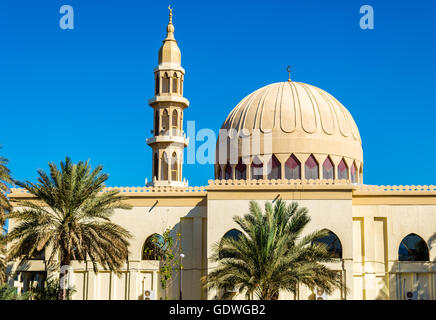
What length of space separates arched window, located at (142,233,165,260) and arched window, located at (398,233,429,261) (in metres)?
9.18

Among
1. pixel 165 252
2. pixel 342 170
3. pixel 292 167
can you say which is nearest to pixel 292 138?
pixel 292 167

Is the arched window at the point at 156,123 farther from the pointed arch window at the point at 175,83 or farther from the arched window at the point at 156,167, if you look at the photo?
the pointed arch window at the point at 175,83

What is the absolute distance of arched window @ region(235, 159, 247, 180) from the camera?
2894 centimetres

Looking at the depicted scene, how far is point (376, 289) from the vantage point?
24.4m

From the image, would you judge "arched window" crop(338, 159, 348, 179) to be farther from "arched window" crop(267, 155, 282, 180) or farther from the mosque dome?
"arched window" crop(267, 155, 282, 180)

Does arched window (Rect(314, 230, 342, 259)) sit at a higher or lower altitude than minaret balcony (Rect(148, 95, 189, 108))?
lower

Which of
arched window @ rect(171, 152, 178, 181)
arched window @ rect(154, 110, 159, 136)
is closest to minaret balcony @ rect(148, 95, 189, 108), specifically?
arched window @ rect(154, 110, 159, 136)

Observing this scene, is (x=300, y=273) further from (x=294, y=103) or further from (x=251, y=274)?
(x=294, y=103)

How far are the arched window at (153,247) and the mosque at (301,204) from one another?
10 centimetres

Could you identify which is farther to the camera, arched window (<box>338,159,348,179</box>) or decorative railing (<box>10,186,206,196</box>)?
arched window (<box>338,159,348,179</box>)

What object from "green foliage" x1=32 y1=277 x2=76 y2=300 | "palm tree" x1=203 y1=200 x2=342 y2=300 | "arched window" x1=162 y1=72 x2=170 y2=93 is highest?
"arched window" x1=162 y1=72 x2=170 y2=93

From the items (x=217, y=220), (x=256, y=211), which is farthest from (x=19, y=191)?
(x=256, y=211)

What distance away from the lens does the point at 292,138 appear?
28.4m

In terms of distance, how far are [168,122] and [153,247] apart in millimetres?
6811
